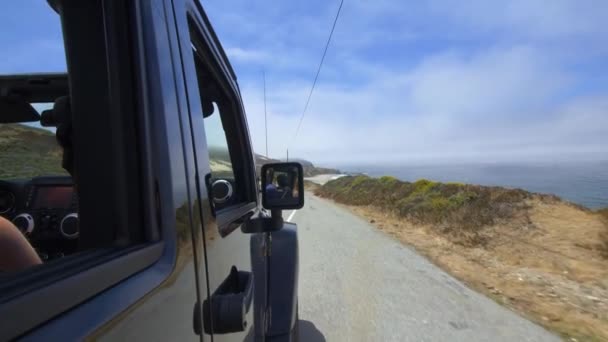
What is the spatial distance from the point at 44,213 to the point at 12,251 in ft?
6.20

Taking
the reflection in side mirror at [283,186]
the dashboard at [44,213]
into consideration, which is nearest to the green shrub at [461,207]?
the reflection in side mirror at [283,186]

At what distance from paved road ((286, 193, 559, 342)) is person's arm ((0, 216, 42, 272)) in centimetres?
312

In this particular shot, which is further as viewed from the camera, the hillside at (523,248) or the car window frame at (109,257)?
the hillside at (523,248)

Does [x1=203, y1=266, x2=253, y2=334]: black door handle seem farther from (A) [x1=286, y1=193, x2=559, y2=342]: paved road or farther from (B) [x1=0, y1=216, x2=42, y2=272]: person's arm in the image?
(A) [x1=286, y1=193, x2=559, y2=342]: paved road

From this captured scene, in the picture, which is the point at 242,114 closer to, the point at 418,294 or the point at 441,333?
the point at 441,333

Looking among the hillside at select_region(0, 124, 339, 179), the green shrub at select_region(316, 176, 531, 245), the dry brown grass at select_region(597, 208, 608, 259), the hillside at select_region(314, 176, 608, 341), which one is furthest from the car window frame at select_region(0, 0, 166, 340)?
the green shrub at select_region(316, 176, 531, 245)

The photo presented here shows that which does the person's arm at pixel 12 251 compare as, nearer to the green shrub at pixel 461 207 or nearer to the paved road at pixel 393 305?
the paved road at pixel 393 305

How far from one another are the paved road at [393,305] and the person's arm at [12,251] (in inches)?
123

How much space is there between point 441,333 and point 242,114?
120 inches

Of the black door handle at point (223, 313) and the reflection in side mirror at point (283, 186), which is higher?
the reflection in side mirror at point (283, 186)

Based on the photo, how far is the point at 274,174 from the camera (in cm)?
258

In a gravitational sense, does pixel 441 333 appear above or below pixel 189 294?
below

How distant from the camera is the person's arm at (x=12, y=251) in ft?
3.22

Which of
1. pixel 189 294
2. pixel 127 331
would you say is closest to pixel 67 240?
pixel 189 294
